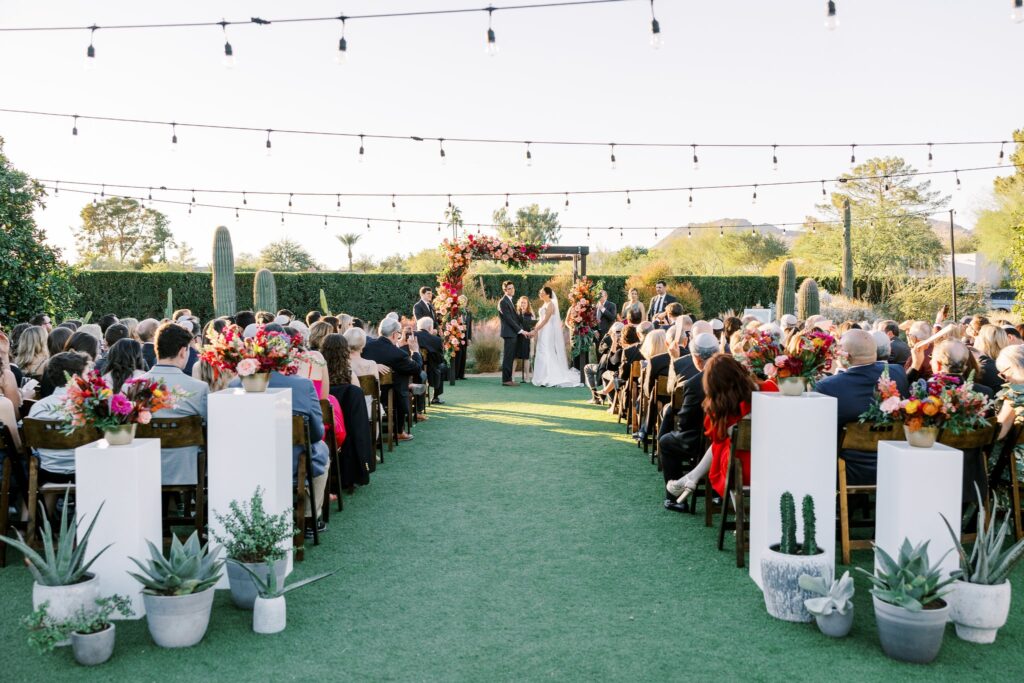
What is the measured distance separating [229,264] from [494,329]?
5.43 m

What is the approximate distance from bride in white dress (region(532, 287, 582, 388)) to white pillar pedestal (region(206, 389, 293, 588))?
34.8 ft

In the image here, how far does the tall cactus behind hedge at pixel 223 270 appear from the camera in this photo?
1703 centimetres

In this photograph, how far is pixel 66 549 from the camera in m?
3.91

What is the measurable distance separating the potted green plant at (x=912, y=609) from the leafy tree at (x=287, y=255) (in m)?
59.8

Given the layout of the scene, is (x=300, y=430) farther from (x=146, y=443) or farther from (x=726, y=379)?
(x=726, y=379)

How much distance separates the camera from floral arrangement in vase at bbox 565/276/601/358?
15297 mm

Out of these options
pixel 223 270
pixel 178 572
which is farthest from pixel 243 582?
pixel 223 270

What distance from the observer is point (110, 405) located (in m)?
4.16

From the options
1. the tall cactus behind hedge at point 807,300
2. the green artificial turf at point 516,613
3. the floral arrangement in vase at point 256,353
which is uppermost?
the tall cactus behind hedge at point 807,300

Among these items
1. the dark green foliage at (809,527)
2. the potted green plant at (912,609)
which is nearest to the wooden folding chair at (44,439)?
the dark green foliage at (809,527)

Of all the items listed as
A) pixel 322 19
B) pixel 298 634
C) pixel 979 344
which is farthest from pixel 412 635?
pixel 322 19

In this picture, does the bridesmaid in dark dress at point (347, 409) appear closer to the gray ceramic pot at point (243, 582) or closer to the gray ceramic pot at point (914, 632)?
the gray ceramic pot at point (243, 582)

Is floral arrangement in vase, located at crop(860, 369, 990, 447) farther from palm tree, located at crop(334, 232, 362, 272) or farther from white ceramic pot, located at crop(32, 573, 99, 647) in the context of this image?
palm tree, located at crop(334, 232, 362, 272)

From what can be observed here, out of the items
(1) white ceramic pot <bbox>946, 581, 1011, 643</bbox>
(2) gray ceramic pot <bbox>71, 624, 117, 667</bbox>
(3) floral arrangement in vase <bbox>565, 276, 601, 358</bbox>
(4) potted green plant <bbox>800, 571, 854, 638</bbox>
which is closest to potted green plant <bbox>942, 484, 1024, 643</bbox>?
(1) white ceramic pot <bbox>946, 581, 1011, 643</bbox>
